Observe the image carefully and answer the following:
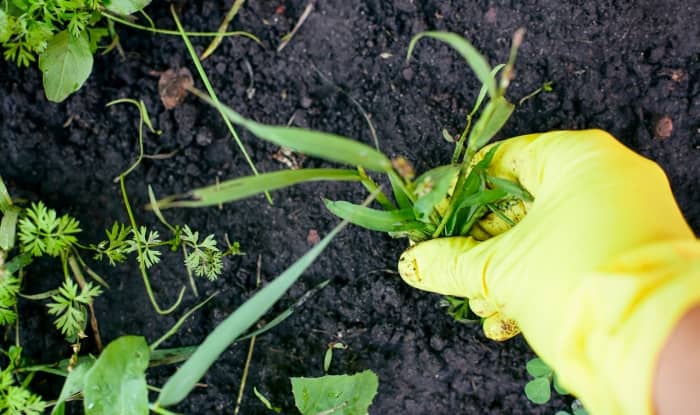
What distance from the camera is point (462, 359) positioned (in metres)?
1.38

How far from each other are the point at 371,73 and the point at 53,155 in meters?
0.67

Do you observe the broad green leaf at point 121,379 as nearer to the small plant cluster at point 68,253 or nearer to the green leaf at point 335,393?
the small plant cluster at point 68,253

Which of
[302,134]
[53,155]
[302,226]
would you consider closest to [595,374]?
[302,134]

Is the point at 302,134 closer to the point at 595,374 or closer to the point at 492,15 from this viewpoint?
the point at 595,374

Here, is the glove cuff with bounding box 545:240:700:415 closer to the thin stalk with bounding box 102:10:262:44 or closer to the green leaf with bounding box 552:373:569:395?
the green leaf with bounding box 552:373:569:395

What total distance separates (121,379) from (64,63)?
597 millimetres

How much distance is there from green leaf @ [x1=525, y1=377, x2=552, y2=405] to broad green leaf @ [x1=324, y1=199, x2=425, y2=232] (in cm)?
42

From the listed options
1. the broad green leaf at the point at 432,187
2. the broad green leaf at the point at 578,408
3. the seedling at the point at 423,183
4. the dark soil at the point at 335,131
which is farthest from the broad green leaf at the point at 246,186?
the broad green leaf at the point at 578,408

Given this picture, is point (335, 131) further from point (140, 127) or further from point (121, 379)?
point (121, 379)

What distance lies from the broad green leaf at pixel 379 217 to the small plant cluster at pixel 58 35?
0.54m

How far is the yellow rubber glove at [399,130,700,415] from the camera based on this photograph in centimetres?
77

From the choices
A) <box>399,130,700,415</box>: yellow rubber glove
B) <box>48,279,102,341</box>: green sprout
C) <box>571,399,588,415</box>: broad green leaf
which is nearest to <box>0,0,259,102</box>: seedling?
<box>48,279,102,341</box>: green sprout

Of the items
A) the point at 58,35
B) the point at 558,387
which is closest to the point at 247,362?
the point at 558,387

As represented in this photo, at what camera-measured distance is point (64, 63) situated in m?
1.25
